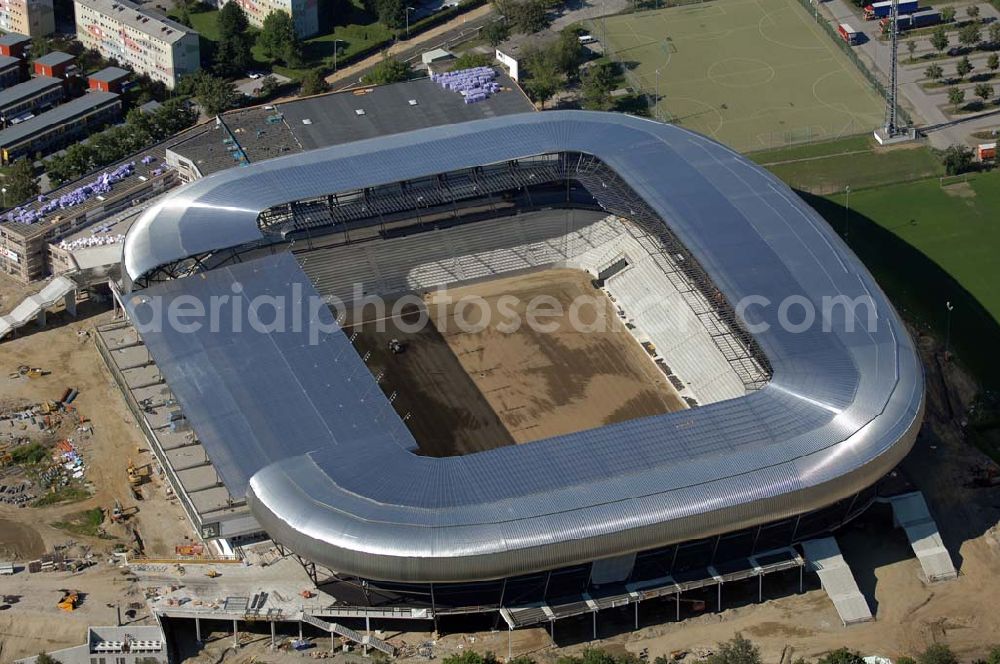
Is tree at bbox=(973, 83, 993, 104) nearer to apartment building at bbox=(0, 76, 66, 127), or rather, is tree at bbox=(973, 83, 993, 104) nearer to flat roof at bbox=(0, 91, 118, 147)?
flat roof at bbox=(0, 91, 118, 147)

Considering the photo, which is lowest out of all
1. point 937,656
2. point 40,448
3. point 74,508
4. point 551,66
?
point 74,508

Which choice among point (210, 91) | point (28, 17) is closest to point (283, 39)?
point (210, 91)

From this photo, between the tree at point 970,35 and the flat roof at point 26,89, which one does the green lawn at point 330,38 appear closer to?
the flat roof at point 26,89

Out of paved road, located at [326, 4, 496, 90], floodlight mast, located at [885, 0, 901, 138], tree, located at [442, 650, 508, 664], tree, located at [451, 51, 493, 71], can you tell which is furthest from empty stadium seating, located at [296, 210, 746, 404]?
paved road, located at [326, 4, 496, 90]

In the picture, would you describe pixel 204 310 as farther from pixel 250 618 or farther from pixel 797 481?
pixel 797 481

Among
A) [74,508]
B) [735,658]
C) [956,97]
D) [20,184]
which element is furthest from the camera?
[956,97]

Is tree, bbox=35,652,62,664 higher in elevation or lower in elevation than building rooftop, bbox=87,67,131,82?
lower

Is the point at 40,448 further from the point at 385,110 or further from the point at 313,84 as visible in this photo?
the point at 313,84

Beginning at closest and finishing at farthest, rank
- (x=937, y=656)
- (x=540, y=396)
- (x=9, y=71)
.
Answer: (x=937, y=656) → (x=540, y=396) → (x=9, y=71)
